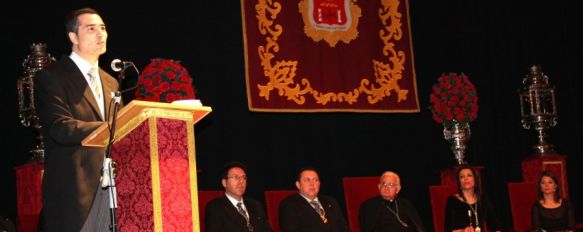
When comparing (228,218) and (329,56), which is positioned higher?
(329,56)

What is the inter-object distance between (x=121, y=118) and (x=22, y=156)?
3556mm

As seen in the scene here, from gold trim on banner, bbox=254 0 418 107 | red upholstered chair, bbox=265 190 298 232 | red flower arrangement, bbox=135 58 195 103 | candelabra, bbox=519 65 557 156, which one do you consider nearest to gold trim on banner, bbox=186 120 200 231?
red flower arrangement, bbox=135 58 195 103

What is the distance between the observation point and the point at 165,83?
4.45 meters

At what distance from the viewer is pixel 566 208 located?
21.7 ft

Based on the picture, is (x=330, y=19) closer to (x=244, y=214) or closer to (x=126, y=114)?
(x=244, y=214)

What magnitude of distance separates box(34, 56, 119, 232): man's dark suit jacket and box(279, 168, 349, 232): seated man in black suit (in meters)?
3.27

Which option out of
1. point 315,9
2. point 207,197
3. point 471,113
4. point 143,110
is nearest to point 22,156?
point 207,197

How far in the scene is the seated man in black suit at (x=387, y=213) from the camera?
6.17 m

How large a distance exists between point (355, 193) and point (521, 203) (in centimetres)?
162

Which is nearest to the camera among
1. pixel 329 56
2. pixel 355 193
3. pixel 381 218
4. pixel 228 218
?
pixel 228 218

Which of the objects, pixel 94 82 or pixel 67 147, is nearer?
pixel 67 147

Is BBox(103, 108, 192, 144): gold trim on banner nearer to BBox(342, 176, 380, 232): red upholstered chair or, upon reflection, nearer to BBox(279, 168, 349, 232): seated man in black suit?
BBox(279, 168, 349, 232): seated man in black suit

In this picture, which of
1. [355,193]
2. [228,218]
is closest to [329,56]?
[355,193]

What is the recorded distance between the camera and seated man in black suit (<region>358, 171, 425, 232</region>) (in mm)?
6168
